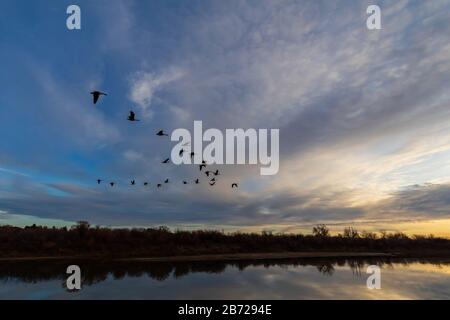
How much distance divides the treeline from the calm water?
302 inches

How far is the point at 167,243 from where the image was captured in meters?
49.6

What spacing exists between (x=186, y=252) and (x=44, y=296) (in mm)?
27213

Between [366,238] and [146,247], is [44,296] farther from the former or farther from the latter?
[366,238]

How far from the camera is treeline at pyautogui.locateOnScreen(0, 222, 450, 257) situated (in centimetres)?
4309

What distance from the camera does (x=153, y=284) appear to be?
25.4 meters

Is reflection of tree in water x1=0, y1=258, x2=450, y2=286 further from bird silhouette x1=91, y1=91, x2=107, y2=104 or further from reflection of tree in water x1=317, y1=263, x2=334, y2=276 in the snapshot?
bird silhouette x1=91, y1=91, x2=107, y2=104

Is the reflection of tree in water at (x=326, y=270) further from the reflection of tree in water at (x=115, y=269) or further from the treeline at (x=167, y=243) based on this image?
the treeline at (x=167, y=243)

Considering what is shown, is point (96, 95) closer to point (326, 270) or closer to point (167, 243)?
point (326, 270)

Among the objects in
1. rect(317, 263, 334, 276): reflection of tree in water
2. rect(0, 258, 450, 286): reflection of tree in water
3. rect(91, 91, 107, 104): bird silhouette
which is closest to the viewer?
rect(91, 91, 107, 104): bird silhouette

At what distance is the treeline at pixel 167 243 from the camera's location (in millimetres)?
43094

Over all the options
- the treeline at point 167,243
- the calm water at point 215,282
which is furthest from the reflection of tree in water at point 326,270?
the treeline at point 167,243

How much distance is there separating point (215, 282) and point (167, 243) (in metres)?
24.4

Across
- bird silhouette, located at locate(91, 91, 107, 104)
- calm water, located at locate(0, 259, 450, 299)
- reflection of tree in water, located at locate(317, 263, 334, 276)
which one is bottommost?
reflection of tree in water, located at locate(317, 263, 334, 276)

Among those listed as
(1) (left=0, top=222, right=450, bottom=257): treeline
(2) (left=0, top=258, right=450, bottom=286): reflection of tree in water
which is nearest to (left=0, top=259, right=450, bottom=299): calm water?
(2) (left=0, top=258, right=450, bottom=286): reflection of tree in water
